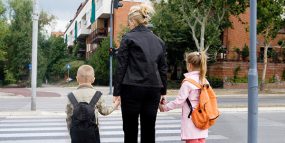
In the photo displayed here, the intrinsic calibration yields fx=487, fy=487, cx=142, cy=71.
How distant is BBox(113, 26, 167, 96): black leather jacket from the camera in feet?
16.8

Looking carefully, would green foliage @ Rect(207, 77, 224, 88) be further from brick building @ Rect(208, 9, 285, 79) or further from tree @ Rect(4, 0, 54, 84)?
tree @ Rect(4, 0, 54, 84)

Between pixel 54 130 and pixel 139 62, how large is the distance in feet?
24.3

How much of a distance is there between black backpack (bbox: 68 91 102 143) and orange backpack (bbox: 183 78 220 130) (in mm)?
1160

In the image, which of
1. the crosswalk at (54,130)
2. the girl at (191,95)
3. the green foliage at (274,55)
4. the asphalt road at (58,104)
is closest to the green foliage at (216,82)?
the green foliage at (274,55)

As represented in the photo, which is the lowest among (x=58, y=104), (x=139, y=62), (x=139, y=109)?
(x=58, y=104)

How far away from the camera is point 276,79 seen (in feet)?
133

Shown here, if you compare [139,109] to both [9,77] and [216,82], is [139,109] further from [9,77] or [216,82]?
[9,77]

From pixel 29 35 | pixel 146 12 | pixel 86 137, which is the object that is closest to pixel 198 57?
pixel 146 12

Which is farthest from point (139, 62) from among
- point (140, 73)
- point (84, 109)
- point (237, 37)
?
point (237, 37)

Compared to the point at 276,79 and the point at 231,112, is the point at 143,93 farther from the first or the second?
the point at 276,79

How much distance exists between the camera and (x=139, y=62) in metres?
5.14

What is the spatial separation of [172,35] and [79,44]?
42.3 m

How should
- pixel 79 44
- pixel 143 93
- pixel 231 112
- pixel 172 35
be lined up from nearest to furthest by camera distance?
pixel 143 93 → pixel 231 112 → pixel 172 35 → pixel 79 44

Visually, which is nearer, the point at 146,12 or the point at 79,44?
the point at 146,12
